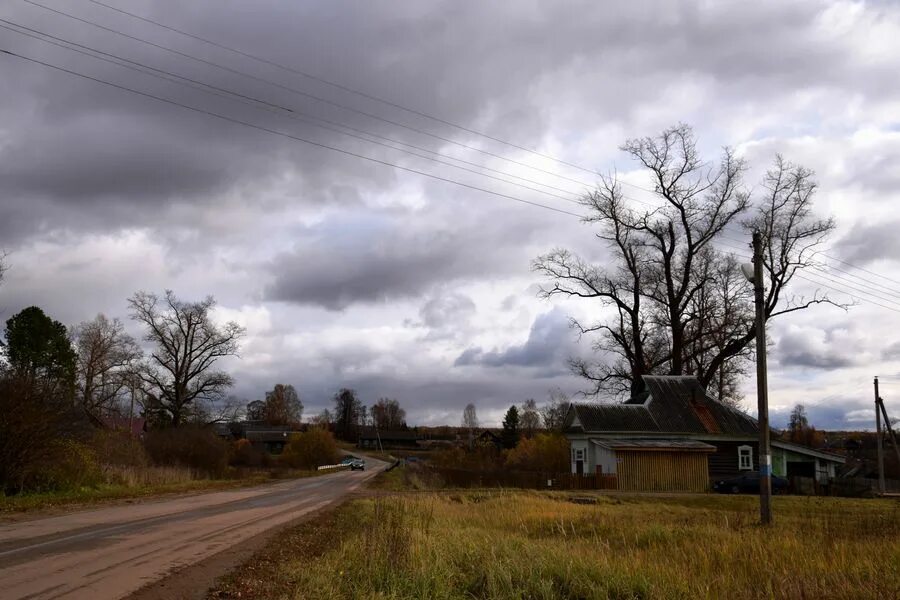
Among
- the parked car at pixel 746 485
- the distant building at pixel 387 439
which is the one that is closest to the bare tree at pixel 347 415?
the distant building at pixel 387 439

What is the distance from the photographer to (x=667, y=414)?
44.2 meters

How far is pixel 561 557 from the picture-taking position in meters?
10.3

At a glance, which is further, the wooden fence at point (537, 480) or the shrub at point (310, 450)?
the shrub at point (310, 450)

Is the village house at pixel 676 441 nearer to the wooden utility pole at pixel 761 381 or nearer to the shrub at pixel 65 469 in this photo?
the wooden utility pole at pixel 761 381

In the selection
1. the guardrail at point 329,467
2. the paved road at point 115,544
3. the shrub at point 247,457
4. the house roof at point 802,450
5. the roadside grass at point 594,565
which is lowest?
the guardrail at point 329,467

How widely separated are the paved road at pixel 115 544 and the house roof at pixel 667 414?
23.0m

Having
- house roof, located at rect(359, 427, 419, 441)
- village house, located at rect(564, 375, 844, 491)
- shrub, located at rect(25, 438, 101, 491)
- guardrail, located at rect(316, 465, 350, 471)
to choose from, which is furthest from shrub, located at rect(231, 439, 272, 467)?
house roof, located at rect(359, 427, 419, 441)

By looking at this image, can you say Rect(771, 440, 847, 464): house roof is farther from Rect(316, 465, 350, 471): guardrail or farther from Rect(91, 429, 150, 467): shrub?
Rect(316, 465, 350, 471): guardrail

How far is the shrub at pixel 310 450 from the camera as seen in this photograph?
8300 centimetres

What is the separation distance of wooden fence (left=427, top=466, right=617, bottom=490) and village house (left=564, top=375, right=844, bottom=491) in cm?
141

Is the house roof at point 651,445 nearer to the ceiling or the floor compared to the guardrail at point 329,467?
nearer to the ceiling

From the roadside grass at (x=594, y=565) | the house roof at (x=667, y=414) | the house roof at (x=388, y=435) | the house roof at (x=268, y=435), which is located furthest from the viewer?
the house roof at (x=388, y=435)

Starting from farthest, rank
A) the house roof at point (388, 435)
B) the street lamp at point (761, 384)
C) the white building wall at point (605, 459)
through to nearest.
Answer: the house roof at point (388, 435)
the white building wall at point (605, 459)
the street lamp at point (761, 384)

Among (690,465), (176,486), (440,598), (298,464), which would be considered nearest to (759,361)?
(440,598)
